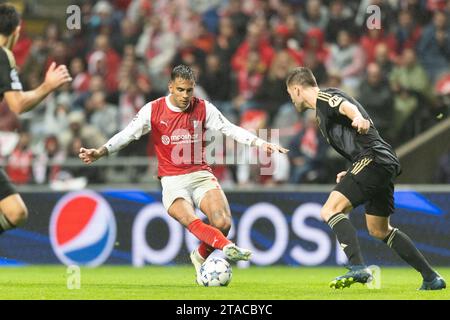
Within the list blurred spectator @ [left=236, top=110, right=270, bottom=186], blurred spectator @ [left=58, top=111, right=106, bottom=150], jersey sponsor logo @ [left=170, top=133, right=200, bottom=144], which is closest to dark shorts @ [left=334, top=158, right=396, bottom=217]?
jersey sponsor logo @ [left=170, top=133, right=200, bottom=144]

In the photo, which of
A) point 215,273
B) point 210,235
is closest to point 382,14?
point 210,235

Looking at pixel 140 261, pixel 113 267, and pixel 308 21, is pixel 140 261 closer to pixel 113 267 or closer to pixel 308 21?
pixel 113 267

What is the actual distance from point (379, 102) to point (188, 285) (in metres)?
6.42

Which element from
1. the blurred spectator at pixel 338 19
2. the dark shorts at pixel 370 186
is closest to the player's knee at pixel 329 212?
the dark shorts at pixel 370 186

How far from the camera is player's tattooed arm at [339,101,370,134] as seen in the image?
29.8 ft

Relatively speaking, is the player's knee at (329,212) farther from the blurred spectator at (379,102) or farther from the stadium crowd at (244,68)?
the blurred spectator at (379,102)

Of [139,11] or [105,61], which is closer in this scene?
[105,61]

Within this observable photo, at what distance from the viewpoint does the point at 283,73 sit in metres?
16.9

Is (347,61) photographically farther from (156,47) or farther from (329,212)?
(329,212)

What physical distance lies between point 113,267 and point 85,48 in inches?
223

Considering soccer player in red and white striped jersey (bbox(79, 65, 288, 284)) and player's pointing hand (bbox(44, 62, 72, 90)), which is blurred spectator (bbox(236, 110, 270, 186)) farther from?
player's pointing hand (bbox(44, 62, 72, 90))

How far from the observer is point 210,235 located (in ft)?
33.3

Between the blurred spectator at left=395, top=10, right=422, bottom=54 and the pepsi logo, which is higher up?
the blurred spectator at left=395, top=10, right=422, bottom=54
